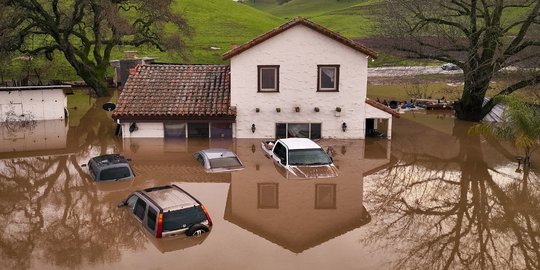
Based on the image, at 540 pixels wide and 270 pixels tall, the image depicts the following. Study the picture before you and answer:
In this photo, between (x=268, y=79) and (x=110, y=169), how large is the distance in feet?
36.3

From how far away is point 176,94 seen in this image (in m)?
28.3

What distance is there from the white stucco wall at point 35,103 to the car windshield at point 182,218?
72.7ft

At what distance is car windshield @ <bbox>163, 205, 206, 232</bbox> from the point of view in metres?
14.7

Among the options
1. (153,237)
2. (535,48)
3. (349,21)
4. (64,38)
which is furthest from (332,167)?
(349,21)

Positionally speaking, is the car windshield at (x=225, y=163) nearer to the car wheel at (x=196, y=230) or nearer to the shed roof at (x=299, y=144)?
the shed roof at (x=299, y=144)

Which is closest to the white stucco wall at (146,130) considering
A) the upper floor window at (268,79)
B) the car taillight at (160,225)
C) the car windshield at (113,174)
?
the upper floor window at (268,79)

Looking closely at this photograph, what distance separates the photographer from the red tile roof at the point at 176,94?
88.5 feet

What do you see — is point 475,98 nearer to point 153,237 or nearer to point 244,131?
point 244,131

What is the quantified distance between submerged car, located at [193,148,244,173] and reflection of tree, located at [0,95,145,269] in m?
4.53

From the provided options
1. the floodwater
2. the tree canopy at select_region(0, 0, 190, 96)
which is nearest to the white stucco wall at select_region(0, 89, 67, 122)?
the floodwater

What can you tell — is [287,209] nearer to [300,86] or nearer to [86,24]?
[300,86]

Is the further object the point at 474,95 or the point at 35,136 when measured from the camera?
the point at 474,95

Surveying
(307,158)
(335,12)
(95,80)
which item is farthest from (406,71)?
(335,12)

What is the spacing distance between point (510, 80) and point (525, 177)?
23.9m
